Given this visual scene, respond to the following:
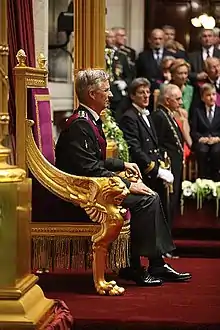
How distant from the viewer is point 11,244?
4.23m

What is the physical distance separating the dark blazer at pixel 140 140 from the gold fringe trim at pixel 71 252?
1.68 meters

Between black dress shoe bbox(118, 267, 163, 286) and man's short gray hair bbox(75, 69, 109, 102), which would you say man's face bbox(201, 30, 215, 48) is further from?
black dress shoe bbox(118, 267, 163, 286)

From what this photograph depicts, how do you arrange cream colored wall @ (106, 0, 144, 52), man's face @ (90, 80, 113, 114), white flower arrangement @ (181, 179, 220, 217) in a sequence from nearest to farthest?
man's face @ (90, 80, 113, 114) → white flower arrangement @ (181, 179, 220, 217) → cream colored wall @ (106, 0, 144, 52)

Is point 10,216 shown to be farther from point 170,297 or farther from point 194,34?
point 194,34

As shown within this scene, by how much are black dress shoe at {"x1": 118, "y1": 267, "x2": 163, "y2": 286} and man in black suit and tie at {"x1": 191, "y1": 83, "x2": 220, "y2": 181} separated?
313 cm

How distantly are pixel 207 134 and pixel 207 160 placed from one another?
28 centimetres

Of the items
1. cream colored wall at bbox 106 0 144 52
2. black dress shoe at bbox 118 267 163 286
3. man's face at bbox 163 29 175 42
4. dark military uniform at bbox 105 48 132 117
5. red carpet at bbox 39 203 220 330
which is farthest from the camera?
cream colored wall at bbox 106 0 144 52

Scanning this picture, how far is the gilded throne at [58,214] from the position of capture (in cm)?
531

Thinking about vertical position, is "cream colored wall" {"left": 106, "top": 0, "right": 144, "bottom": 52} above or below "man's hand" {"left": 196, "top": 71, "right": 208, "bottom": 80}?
above

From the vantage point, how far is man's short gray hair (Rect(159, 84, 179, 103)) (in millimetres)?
7555

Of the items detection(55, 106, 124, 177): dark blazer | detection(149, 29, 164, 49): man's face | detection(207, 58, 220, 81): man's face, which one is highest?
detection(149, 29, 164, 49): man's face

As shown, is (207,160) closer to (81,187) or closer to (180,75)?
(180,75)

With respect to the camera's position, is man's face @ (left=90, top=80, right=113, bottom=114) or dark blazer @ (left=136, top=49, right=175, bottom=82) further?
dark blazer @ (left=136, top=49, right=175, bottom=82)

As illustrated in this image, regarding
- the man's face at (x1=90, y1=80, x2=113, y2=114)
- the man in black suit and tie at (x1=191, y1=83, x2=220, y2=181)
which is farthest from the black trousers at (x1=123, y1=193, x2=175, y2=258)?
the man in black suit and tie at (x1=191, y1=83, x2=220, y2=181)
